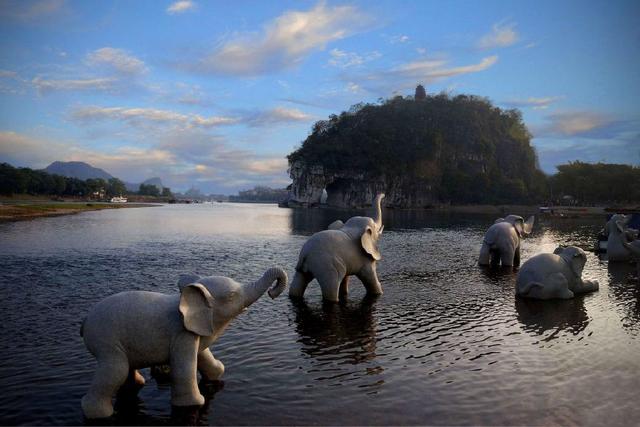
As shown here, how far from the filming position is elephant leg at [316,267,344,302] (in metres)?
11.6

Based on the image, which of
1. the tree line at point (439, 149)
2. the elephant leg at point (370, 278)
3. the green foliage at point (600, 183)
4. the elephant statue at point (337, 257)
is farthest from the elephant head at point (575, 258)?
the tree line at point (439, 149)

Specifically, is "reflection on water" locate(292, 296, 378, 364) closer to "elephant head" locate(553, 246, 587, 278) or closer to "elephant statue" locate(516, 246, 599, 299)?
"elephant statue" locate(516, 246, 599, 299)

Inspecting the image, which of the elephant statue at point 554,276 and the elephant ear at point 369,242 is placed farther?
the elephant statue at point 554,276

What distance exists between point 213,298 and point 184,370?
924 millimetres

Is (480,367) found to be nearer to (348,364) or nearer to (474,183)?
(348,364)

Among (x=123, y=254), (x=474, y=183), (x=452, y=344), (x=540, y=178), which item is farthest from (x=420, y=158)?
(x=452, y=344)

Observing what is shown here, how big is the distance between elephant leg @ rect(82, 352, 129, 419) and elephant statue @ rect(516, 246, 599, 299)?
10477 millimetres

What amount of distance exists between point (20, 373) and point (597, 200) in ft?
339

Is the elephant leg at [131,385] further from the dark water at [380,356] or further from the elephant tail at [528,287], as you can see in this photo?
the elephant tail at [528,287]

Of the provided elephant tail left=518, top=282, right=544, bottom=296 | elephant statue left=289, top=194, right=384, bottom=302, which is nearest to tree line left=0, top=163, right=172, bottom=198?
elephant statue left=289, top=194, right=384, bottom=302

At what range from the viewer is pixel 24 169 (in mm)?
92812

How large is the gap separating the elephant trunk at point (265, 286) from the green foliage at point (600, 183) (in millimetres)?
93748

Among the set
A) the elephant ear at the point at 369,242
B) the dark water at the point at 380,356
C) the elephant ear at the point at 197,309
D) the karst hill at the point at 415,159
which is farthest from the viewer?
the karst hill at the point at 415,159

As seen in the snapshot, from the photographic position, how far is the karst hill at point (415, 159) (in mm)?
119062
